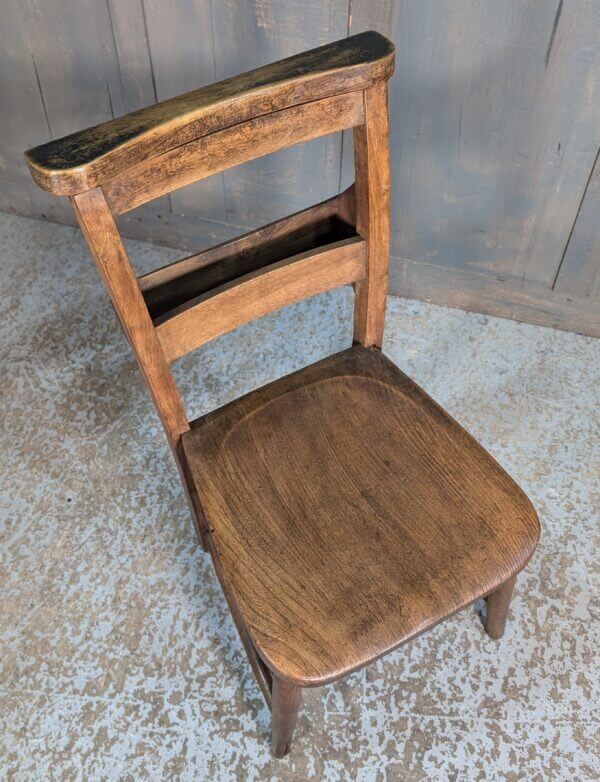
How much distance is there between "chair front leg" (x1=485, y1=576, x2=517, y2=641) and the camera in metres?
1.14

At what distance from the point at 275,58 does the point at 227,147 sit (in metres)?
0.77

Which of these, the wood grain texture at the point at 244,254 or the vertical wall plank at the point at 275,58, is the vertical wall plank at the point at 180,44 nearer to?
the vertical wall plank at the point at 275,58

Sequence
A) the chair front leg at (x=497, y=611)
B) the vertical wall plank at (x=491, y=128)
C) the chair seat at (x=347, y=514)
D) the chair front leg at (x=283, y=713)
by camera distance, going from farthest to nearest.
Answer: the vertical wall plank at (x=491, y=128), the chair front leg at (x=497, y=611), the chair front leg at (x=283, y=713), the chair seat at (x=347, y=514)

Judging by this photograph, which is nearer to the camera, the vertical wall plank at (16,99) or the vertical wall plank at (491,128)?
the vertical wall plank at (491,128)

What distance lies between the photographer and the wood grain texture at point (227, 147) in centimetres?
76

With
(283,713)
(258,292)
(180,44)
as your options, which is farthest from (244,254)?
(180,44)

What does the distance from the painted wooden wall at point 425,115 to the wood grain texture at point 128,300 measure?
2.74 feet

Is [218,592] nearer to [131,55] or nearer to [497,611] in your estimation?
[497,611]

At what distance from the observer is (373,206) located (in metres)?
0.94

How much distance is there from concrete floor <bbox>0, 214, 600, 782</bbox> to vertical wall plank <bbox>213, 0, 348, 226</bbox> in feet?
0.93

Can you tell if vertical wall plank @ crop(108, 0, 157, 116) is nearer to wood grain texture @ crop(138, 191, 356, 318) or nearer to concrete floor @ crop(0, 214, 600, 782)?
concrete floor @ crop(0, 214, 600, 782)

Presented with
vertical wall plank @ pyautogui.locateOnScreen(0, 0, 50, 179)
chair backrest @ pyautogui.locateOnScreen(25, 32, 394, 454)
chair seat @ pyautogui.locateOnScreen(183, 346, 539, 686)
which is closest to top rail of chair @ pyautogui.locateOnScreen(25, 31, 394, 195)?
chair backrest @ pyautogui.locateOnScreen(25, 32, 394, 454)

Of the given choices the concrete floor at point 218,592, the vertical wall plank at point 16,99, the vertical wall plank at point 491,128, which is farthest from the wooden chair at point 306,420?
the vertical wall plank at point 16,99

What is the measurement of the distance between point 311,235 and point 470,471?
1.35ft
